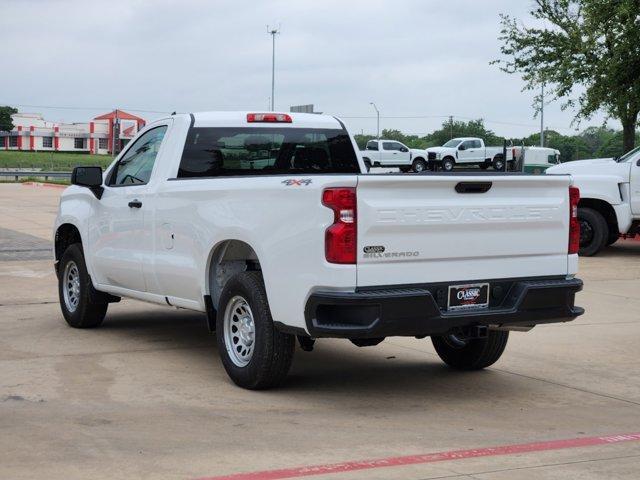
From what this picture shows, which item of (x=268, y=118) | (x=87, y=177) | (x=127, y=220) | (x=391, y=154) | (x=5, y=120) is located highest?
(x=5, y=120)

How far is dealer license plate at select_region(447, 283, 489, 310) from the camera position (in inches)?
275

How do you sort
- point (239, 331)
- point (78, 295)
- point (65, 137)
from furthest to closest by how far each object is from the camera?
point (65, 137) < point (78, 295) < point (239, 331)

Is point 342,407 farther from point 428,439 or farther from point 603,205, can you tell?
point 603,205

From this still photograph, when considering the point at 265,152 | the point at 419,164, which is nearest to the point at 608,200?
the point at 265,152

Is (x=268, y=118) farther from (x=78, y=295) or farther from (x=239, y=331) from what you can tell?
(x=78, y=295)

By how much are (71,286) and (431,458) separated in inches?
221

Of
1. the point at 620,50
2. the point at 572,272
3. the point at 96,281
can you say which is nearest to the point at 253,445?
the point at 572,272

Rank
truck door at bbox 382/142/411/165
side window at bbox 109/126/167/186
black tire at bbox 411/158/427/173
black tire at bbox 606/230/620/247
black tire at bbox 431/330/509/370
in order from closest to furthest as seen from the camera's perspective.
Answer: black tire at bbox 431/330/509/370, side window at bbox 109/126/167/186, black tire at bbox 606/230/620/247, truck door at bbox 382/142/411/165, black tire at bbox 411/158/427/173

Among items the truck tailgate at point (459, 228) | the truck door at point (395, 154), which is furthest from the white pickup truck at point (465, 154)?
the truck tailgate at point (459, 228)

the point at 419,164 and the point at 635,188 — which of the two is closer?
the point at 635,188

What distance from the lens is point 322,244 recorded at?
21.8ft

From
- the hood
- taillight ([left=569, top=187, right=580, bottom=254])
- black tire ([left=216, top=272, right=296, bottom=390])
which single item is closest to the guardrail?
the hood

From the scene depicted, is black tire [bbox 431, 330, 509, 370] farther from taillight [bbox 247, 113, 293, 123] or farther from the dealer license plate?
taillight [bbox 247, 113, 293, 123]

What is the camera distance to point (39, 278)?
46.0ft
